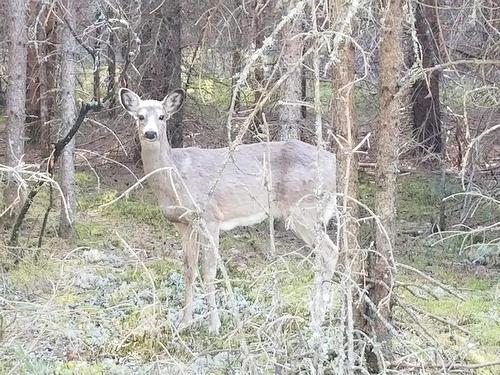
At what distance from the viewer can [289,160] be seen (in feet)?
28.5

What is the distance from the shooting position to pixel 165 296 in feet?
26.6

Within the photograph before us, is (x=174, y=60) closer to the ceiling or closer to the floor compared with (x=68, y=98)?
closer to the ceiling

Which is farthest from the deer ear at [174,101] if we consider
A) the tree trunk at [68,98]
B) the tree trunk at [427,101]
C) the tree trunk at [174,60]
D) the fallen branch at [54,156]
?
the tree trunk at [174,60]

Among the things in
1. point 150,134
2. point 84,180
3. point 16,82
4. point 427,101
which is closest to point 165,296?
point 150,134

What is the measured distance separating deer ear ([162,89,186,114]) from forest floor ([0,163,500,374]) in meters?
1.42

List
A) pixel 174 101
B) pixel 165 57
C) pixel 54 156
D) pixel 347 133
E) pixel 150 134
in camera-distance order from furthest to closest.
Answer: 1. pixel 165 57
2. pixel 54 156
3. pixel 174 101
4. pixel 150 134
5. pixel 347 133

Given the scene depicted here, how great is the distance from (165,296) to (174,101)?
6.11ft

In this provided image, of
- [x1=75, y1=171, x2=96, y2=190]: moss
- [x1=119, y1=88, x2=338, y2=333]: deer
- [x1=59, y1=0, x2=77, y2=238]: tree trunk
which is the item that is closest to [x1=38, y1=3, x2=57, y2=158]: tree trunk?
[x1=75, y1=171, x2=96, y2=190]: moss

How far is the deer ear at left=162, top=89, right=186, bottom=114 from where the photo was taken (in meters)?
8.04

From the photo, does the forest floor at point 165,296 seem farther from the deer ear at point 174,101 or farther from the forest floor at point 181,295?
the deer ear at point 174,101

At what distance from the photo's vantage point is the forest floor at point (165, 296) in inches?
202

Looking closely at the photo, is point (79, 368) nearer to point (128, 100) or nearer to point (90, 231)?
point (128, 100)

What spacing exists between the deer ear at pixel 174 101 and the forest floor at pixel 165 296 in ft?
Answer: 4.66

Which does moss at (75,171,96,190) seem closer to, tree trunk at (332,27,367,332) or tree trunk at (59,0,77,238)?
tree trunk at (59,0,77,238)
